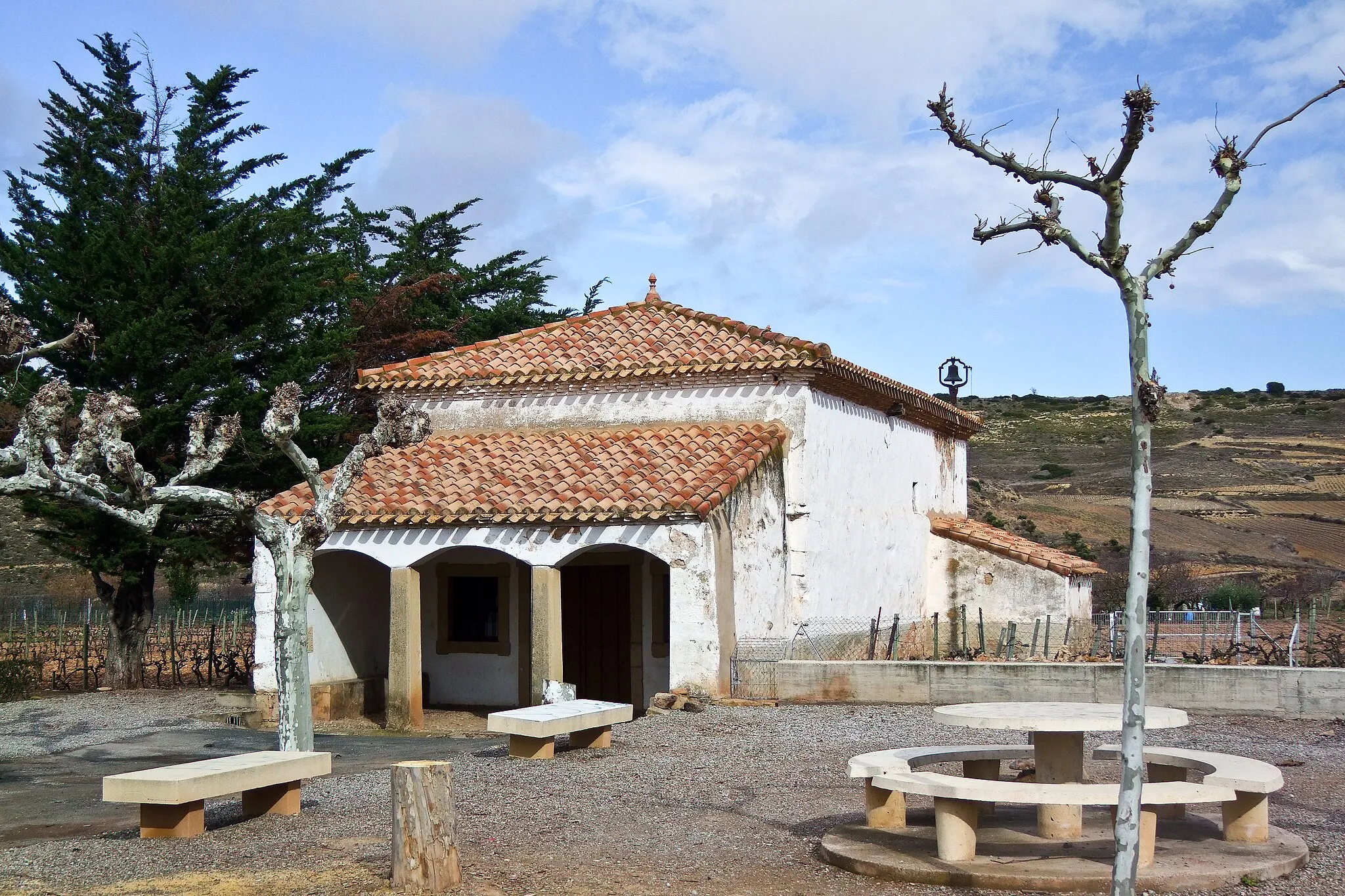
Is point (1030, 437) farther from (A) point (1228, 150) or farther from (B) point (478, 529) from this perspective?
(A) point (1228, 150)

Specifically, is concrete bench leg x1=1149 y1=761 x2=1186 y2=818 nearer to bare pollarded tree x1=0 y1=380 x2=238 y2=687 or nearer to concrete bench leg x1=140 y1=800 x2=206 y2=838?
concrete bench leg x1=140 y1=800 x2=206 y2=838

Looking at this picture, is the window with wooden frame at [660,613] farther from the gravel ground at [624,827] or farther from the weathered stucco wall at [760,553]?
the gravel ground at [624,827]

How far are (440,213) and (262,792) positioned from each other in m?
28.6

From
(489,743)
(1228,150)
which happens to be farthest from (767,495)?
(1228,150)

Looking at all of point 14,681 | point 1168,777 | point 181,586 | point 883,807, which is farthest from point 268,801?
point 181,586

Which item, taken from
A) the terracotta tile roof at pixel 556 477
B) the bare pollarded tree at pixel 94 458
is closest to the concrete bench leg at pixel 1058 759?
the bare pollarded tree at pixel 94 458

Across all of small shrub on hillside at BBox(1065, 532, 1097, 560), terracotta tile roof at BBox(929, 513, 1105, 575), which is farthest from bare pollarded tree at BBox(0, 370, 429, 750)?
small shrub on hillside at BBox(1065, 532, 1097, 560)

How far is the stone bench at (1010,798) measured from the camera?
6883 millimetres

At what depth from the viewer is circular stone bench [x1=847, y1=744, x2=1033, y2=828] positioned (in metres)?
8.03

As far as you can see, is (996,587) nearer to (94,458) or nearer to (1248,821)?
(1248,821)

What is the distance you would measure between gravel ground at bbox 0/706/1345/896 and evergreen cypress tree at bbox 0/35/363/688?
360 inches

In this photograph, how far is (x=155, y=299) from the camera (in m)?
19.6

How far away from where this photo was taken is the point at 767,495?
16.6 m

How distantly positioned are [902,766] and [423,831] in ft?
9.59
